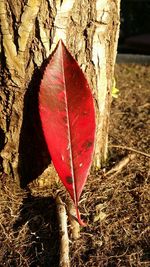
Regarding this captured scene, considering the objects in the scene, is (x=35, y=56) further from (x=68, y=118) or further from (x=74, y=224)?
(x=74, y=224)

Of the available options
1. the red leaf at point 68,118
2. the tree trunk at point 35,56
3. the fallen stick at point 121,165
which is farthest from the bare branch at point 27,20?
the fallen stick at point 121,165

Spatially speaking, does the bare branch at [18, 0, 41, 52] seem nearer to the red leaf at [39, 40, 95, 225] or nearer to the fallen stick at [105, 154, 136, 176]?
the red leaf at [39, 40, 95, 225]

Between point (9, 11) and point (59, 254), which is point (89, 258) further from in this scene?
point (9, 11)

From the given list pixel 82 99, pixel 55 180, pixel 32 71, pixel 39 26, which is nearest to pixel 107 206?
pixel 55 180

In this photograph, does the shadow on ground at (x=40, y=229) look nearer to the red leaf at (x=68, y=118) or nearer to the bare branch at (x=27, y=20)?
the red leaf at (x=68, y=118)

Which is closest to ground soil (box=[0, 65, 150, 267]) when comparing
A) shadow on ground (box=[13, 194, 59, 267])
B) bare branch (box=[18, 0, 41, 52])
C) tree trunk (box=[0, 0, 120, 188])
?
shadow on ground (box=[13, 194, 59, 267])

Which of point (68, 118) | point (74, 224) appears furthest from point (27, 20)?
point (74, 224)
